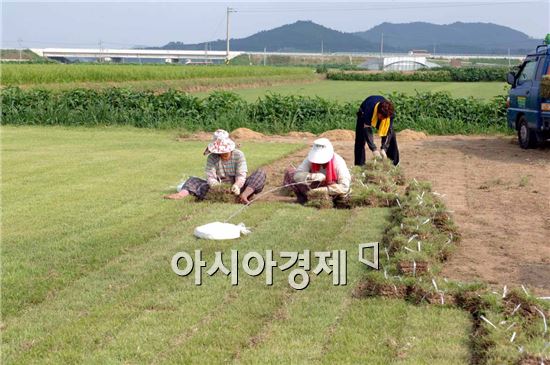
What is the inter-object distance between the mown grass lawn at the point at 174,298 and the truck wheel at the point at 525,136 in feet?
27.0

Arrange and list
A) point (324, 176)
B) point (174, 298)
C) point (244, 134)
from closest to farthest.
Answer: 1. point (174, 298)
2. point (324, 176)
3. point (244, 134)

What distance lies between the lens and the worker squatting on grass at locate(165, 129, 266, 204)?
9.87 m

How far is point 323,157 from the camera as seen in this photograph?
971cm

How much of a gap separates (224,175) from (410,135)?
33.4ft

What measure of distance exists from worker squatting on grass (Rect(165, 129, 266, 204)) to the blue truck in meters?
7.13

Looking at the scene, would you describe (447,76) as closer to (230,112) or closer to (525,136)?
(230,112)

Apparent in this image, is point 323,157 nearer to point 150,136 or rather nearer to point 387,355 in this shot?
point 387,355

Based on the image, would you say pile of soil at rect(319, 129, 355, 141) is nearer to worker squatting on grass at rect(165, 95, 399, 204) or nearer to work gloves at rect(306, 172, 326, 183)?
worker squatting on grass at rect(165, 95, 399, 204)

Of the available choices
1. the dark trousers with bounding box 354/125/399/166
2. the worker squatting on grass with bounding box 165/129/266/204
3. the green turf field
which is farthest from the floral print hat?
the green turf field

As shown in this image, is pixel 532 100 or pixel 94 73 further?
pixel 94 73

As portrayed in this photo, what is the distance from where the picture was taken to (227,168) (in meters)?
10.4

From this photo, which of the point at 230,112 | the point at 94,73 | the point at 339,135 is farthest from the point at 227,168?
the point at 94,73

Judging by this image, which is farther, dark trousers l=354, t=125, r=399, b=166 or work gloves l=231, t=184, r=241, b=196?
dark trousers l=354, t=125, r=399, b=166

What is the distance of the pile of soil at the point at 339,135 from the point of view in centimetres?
1944
